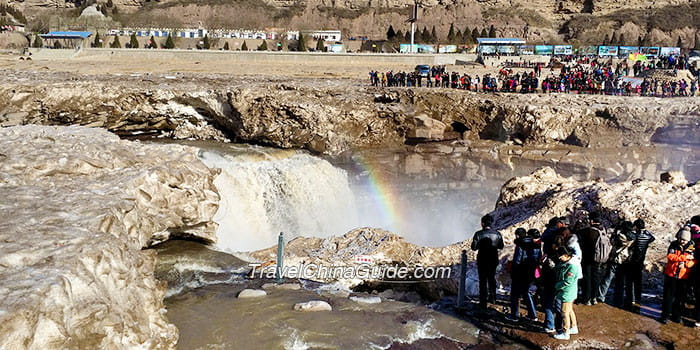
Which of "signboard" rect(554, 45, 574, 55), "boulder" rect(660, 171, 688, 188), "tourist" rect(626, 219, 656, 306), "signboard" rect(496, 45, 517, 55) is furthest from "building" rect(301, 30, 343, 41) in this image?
"tourist" rect(626, 219, 656, 306)

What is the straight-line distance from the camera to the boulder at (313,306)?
25.2 feet

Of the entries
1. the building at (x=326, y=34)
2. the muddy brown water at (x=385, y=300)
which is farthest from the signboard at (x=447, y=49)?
the muddy brown water at (x=385, y=300)

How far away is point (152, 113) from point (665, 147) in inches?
838

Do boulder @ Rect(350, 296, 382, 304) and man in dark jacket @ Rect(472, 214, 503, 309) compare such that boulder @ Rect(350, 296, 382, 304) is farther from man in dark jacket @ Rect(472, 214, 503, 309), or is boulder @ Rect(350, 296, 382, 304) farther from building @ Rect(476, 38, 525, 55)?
building @ Rect(476, 38, 525, 55)

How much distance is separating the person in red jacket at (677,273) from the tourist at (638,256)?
1.10 feet

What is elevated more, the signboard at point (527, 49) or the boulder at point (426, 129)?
the signboard at point (527, 49)

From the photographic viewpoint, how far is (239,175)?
19141mm

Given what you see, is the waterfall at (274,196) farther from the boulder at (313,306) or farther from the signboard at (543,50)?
the signboard at (543,50)

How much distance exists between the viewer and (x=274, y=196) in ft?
64.5

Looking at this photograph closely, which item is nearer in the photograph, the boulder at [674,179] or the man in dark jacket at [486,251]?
the man in dark jacket at [486,251]

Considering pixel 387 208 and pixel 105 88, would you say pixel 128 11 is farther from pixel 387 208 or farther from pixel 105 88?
pixel 387 208

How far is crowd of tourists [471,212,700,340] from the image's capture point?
667 cm

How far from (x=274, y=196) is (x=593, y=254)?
13564mm

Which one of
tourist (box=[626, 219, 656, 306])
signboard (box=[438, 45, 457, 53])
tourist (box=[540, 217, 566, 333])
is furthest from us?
signboard (box=[438, 45, 457, 53])
